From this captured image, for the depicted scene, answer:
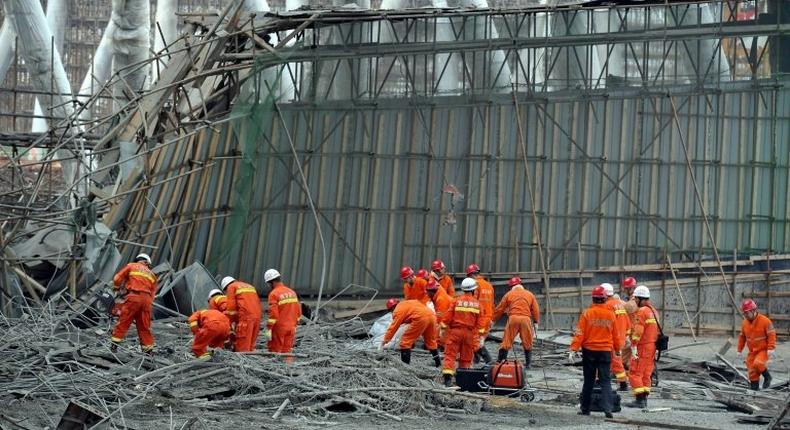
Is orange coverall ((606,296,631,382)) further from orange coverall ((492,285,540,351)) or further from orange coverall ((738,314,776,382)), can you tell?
orange coverall ((738,314,776,382))

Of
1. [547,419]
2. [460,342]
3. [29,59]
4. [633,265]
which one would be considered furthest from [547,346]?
[29,59]

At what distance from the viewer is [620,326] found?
19.0 meters

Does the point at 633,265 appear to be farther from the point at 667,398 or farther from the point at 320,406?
the point at 320,406

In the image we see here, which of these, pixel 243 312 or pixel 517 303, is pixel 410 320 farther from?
pixel 243 312

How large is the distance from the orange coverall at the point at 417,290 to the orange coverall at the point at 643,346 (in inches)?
205

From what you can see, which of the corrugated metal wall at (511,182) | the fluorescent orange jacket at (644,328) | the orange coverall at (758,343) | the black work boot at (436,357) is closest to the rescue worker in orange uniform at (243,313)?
the black work boot at (436,357)

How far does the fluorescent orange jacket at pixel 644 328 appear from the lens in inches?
764

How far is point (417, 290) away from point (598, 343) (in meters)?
7.02

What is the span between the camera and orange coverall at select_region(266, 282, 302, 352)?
65.7 feet

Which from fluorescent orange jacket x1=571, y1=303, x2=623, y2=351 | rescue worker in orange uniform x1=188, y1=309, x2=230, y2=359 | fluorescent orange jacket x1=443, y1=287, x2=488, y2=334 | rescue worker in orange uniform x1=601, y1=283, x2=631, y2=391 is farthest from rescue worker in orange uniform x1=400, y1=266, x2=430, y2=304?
fluorescent orange jacket x1=571, y1=303, x2=623, y2=351

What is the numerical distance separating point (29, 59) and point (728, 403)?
22637 millimetres

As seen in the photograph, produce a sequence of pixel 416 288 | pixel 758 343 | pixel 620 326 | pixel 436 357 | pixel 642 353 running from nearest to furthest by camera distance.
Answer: pixel 620 326 < pixel 642 353 < pixel 436 357 < pixel 758 343 < pixel 416 288

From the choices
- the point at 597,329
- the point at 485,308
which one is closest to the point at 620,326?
the point at 597,329

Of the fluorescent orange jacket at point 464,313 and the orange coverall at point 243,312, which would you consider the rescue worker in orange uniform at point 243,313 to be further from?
the fluorescent orange jacket at point 464,313
